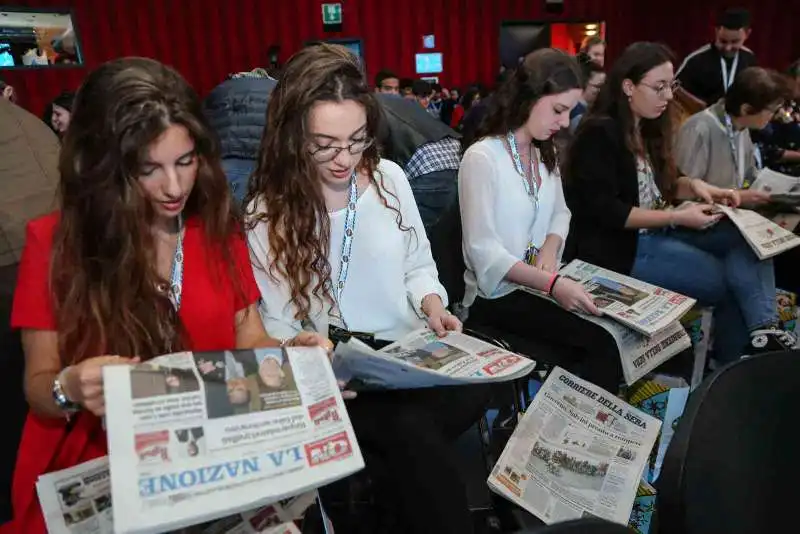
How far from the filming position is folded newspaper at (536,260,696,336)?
162cm

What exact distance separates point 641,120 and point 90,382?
2.10 m

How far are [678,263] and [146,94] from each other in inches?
75.6

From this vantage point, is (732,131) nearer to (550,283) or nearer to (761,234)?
(761,234)

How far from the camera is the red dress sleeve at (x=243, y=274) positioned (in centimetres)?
127

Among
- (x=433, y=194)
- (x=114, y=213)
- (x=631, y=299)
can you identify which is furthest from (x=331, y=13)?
(x=114, y=213)

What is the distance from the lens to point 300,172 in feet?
4.66

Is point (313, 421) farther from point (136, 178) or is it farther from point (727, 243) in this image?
point (727, 243)

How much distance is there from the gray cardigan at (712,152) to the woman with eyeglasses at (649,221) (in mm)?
307

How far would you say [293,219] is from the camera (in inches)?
55.9

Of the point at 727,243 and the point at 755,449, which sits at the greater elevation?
the point at 755,449

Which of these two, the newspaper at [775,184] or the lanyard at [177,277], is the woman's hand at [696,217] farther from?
the lanyard at [177,277]

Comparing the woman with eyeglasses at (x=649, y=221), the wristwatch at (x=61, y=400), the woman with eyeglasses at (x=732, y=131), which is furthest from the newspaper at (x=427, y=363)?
the woman with eyeglasses at (x=732, y=131)

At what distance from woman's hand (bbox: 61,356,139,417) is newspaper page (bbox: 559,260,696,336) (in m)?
1.23

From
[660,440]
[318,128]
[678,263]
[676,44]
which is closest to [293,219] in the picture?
[318,128]
